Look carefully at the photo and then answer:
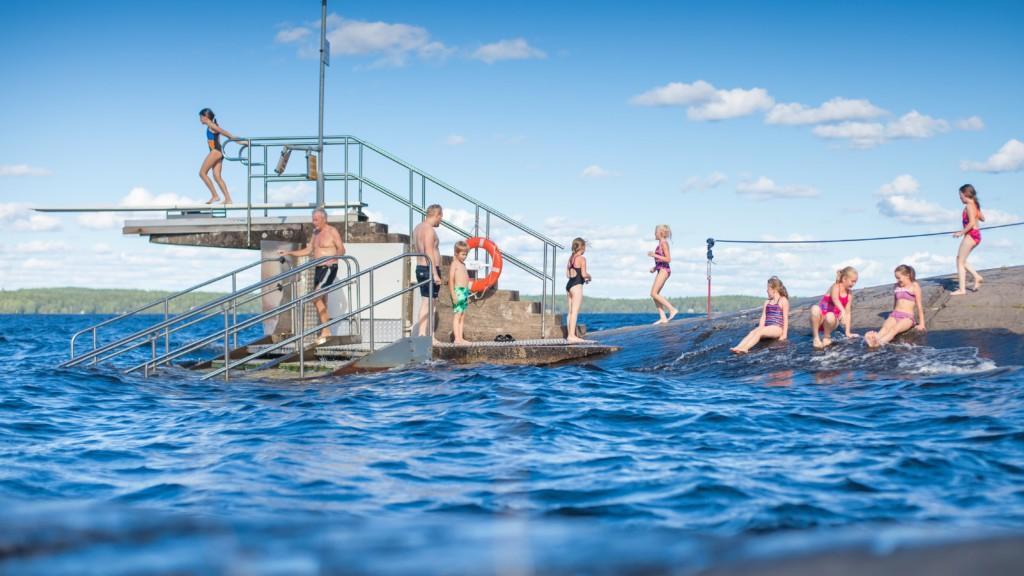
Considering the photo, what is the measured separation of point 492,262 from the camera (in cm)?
1709

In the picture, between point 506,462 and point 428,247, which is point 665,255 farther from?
point 506,462

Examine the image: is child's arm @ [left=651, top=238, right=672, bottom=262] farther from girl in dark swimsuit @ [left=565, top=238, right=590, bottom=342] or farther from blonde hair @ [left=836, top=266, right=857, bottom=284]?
blonde hair @ [left=836, top=266, right=857, bottom=284]

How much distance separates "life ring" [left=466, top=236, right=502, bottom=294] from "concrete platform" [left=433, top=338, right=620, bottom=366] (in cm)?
154

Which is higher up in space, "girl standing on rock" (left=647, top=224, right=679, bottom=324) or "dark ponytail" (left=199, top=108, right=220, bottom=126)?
"dark ponytail" (left=199, top=108, right=220, bottom=126)

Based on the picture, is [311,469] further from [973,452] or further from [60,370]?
[60,370]

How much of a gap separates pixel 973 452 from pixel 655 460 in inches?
96.3

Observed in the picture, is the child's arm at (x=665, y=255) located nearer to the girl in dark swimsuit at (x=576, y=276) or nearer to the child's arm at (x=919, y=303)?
the girl in dark swimsuit at (x=576, y=276)

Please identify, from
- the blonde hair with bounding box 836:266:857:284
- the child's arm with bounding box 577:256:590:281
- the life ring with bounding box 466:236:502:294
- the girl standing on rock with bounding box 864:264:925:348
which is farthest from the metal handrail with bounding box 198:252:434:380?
the girl standing on rock with bounding box 864:264:925:348

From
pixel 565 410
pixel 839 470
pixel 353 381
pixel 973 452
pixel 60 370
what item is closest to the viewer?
pixel 839 470

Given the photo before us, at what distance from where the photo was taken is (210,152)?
1786 centimetres

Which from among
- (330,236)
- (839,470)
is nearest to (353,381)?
(330,236)

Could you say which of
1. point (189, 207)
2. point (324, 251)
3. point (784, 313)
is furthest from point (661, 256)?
point (189, 207)

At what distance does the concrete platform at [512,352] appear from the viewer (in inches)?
610

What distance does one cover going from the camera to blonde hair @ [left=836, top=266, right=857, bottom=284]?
46.6 ft
